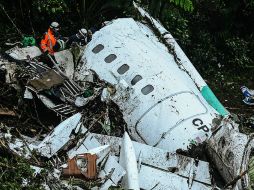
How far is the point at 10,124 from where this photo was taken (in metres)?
9.39

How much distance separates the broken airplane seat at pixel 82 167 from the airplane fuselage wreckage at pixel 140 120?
0.6 inches

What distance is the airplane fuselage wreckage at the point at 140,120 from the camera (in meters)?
7.80

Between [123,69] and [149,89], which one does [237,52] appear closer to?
[123,69]

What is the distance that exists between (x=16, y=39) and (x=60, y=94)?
2.87 m

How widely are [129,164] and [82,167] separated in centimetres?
68

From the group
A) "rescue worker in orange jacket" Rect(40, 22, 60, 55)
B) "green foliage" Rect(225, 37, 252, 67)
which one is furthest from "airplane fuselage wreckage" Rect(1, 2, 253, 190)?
"green foliage" Rect(225, 37, 252, 67)

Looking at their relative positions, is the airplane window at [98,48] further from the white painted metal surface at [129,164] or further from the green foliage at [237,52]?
the green foliage at [237,52]

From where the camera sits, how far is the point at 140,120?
352 inches

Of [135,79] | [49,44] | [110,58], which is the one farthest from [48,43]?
[135,79]

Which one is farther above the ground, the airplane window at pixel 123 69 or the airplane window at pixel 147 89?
the airplane window at pixel 123 69

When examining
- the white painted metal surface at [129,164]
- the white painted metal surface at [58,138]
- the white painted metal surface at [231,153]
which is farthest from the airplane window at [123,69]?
the white painted metal surface at [231,153]

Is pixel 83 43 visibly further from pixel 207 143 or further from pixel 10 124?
pixel 207 143

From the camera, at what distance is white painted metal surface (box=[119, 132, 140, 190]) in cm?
753

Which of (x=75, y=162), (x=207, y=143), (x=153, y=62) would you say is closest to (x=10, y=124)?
(x=75, y=162)
